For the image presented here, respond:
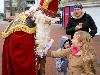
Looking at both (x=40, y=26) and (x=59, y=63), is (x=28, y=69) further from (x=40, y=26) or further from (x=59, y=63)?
(x=59, y=63)

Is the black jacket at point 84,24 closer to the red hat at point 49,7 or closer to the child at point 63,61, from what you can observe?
the child at point 63,61

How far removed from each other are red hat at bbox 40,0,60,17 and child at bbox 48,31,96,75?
474 mm

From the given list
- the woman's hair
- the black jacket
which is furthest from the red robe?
the black jacket

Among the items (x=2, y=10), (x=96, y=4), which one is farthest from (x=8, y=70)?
(x=2, y=10)

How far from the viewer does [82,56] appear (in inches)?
214

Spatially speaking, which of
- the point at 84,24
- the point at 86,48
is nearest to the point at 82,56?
the point at 86,48

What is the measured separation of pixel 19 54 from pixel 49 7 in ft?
2.58

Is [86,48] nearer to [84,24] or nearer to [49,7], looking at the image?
[49,7]

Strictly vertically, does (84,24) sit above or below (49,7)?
below

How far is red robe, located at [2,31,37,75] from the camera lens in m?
5.24

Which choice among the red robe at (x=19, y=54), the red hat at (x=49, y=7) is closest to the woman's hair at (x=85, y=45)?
the red hat at (x=49, y=7)

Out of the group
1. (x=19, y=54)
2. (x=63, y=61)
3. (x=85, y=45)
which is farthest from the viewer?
(x=63, y=61)

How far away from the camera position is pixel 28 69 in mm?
5379

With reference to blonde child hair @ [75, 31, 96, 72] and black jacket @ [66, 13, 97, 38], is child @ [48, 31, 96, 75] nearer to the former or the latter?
blonde child hair @ [75, 31, 96, 72]
